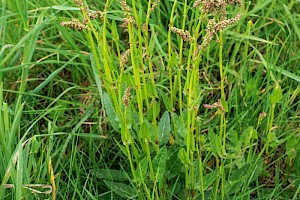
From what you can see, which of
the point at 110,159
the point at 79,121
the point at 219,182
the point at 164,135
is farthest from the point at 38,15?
the point at 219,182

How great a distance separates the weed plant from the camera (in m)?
1.42

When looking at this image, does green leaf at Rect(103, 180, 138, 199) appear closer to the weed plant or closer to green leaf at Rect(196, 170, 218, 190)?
the weed plant

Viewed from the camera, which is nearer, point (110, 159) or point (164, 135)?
point (164, 135)

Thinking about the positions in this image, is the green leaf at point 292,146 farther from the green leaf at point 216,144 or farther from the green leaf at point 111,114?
the green leaf at point 111,114

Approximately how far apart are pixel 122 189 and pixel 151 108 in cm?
27

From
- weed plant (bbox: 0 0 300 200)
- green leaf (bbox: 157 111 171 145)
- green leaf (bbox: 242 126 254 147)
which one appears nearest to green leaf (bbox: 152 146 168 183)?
weed plant (bbox: 0 0 300 200)

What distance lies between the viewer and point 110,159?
180 cm

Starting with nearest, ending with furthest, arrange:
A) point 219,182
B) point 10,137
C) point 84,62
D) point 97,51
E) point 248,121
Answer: point 97,51 → point 10,137 → point 219,182 → point 248,121 → point 84,62

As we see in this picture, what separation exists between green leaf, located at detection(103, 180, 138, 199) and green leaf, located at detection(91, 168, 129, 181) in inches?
1.0

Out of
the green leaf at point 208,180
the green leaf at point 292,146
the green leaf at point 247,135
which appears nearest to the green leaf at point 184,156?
the green leaf at point 208,180

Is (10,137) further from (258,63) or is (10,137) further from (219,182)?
(258,63)

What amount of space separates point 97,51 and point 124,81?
0.35ft

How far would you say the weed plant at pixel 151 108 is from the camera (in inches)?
55.9

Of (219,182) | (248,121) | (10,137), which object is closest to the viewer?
(10,137)
